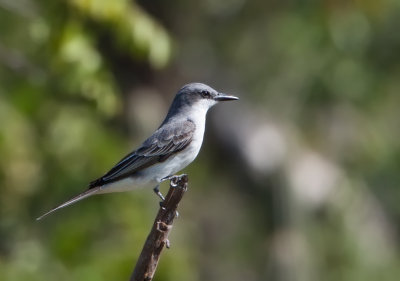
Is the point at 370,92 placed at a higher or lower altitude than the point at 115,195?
higher

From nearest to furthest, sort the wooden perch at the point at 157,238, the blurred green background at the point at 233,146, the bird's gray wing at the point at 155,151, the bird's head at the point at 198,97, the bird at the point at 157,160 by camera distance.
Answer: the wooden perch at the point at 157,238 < the bird at the point at 157,160 < the bird's gray wing at the point at 155,151 < the bird's head at the point at 198,97 < the blurred green background at the point at 233,146

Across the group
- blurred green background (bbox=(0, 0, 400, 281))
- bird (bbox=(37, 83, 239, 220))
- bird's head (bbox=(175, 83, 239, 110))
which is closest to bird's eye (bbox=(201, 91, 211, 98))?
bird's head (bbox=(175, 83, 239, 110))

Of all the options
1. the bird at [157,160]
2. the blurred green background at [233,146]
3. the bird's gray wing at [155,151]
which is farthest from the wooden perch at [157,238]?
the blurred green background at [233,146]

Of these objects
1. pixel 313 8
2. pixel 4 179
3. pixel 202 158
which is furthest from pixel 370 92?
pixel 4 179

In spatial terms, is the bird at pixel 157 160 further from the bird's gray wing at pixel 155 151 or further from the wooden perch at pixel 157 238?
the wooden perch at pixel 157 238

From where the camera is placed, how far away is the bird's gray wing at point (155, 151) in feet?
21.6

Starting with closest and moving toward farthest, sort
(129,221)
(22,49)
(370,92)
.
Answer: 1. (129,221)
2. (22,49)
3. (370,92)

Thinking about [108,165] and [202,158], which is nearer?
[108,165]

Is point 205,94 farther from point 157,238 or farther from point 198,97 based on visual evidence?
point 157,238

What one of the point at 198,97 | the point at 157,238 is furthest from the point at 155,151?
the point at 157,238

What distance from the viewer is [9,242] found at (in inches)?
407

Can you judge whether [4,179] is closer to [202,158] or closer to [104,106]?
[104,106]

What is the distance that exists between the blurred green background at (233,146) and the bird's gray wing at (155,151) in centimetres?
174

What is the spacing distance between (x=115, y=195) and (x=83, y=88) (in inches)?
96.6
